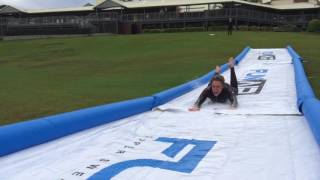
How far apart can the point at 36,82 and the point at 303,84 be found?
8.31m

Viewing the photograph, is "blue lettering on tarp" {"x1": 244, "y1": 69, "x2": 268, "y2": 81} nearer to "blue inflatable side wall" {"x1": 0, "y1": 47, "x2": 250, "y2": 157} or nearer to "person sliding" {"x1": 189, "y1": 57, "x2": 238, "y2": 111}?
"person sliding" {"x1": 189, "y1": 57, "x2": 238, "y2": 111}

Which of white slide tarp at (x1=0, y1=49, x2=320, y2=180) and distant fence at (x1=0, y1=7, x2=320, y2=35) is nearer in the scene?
white slide tarp at (x1=0, y1=49, x2=320, y2=180)

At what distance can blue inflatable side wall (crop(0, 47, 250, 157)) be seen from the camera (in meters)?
4.95

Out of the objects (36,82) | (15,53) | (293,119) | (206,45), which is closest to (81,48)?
(15,53)

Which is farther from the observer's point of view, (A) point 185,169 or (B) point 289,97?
(B) point 289,97

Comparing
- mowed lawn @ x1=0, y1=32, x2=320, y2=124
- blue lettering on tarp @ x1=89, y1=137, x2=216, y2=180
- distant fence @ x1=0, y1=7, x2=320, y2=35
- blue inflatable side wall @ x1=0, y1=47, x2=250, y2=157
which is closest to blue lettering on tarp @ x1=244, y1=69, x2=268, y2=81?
mowed lawn @ x1=0, y1=32, x2=320, y2=124

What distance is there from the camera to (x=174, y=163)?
4633 millimetres

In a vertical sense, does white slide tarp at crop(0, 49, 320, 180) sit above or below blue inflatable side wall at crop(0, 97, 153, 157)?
below

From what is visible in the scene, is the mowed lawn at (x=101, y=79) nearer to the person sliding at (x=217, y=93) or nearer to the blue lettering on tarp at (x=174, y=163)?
the person sliding at (x=217, y=93)

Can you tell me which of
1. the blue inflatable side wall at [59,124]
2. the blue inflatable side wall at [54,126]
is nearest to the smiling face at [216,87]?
the blue inflatable side wall at [59,124]

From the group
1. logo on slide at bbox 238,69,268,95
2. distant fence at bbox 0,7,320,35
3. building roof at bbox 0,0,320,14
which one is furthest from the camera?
building roof at bbox 0,0,320,14

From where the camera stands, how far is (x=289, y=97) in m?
8.70

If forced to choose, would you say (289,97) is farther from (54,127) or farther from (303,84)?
(54,127)

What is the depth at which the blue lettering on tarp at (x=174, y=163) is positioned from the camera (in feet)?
14.3
